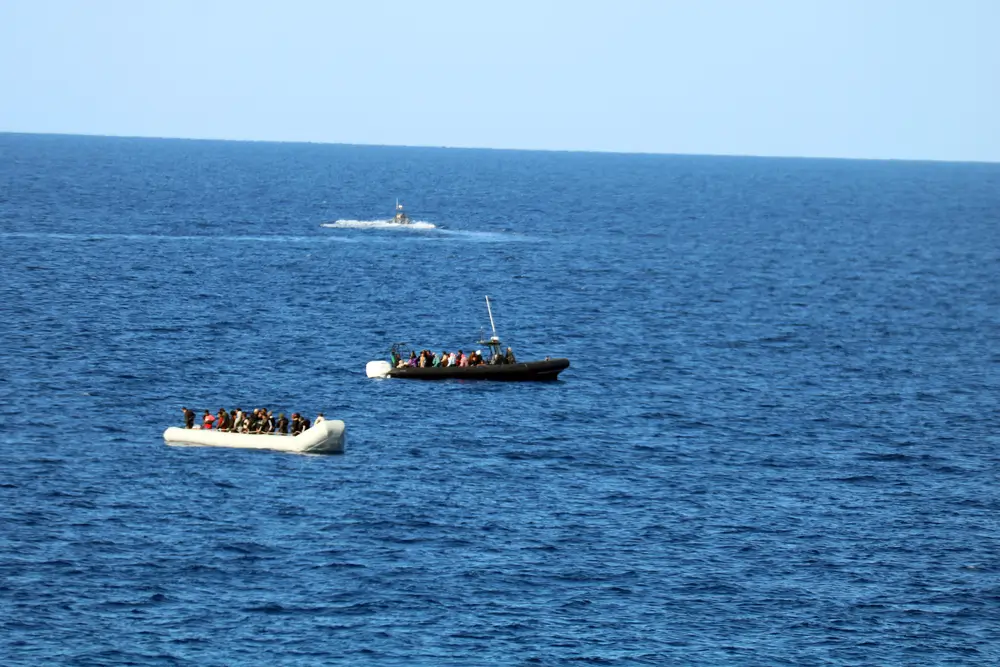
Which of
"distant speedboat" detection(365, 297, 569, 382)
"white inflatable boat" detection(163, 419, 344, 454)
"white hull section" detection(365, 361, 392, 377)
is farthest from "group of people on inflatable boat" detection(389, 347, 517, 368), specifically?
"white inflatable boat" detection(163, 419, 344, 454)

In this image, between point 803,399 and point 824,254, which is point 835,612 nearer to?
point 803,399

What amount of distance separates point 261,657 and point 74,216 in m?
159

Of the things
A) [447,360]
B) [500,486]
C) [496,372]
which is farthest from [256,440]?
[496,372]

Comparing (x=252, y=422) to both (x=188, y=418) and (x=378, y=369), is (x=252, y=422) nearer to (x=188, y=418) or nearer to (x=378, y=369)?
(x=188, y=418)

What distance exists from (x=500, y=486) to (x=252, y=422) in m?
14.9

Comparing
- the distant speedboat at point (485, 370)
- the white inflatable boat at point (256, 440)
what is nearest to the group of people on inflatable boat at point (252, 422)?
the white inflatable boat at point (256, 440)

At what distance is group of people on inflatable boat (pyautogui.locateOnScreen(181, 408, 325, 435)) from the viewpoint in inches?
3061

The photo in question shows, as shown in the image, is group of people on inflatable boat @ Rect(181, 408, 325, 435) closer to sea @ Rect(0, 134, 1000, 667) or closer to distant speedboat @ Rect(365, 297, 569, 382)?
sea @ Rect(0, 134, 1000, 667)

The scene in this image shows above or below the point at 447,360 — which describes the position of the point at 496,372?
below

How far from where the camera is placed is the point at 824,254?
189m

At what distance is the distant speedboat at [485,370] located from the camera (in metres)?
97.6

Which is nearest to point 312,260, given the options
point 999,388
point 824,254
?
point 824,254

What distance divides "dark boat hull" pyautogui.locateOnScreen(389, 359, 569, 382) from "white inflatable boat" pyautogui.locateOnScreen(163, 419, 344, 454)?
21145mm

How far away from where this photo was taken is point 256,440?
77062 millimetres
